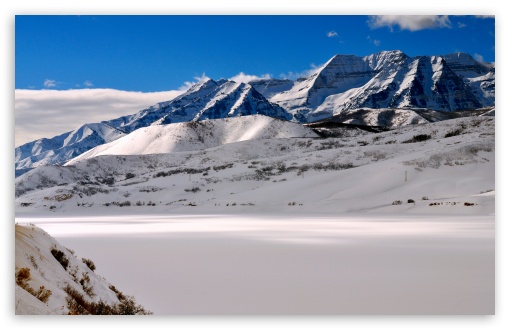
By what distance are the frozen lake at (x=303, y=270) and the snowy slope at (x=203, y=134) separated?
122 metres

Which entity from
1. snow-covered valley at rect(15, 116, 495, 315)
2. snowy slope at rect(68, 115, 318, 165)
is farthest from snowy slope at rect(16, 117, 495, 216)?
snowy slope at rect(68, 115, 318, 165)

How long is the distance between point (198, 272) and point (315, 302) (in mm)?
3151

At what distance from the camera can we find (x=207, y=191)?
Answer: 54719 millimetres

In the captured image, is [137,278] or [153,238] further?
[153,238]

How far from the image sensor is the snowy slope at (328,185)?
3650 cm

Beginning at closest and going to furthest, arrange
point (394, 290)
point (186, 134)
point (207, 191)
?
point (394, 290) < point (207, 191) < point (186, 134)

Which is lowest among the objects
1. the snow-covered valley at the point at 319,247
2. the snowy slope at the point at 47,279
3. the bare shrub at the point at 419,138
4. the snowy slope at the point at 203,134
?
the snow-covered valley at the point at 319,247

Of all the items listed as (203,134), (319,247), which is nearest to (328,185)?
(319,247)

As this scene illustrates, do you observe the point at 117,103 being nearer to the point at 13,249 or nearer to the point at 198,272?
the point at 198,272

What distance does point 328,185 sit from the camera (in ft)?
142

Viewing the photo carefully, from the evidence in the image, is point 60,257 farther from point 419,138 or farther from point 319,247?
point 419,138

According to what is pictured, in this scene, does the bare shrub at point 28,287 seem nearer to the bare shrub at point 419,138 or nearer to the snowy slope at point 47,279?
the snowy slope at point 47,279

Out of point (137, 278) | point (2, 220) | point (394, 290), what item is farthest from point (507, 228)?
point (2, 220)

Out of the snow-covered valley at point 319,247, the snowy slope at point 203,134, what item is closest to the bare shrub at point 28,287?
the snow-covered valley at point 319,247
